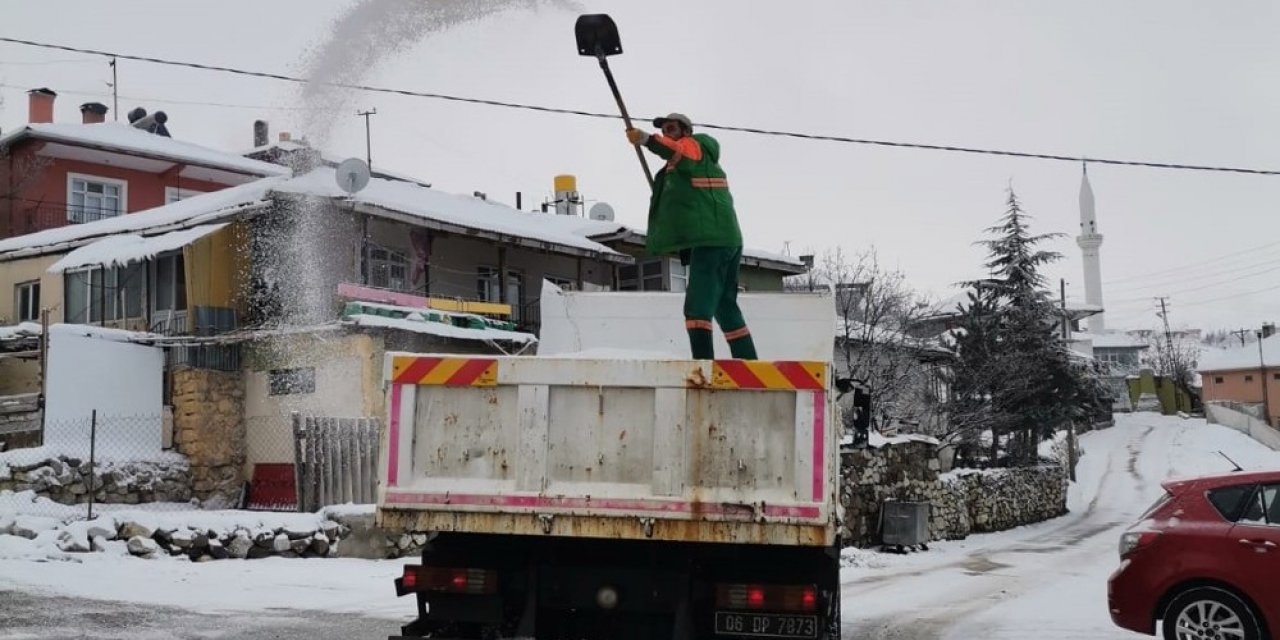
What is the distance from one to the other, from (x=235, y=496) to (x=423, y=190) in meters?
11.0

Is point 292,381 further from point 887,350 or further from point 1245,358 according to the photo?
point 1245,358

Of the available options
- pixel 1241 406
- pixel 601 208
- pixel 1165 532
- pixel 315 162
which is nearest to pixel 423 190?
pixel 315 162

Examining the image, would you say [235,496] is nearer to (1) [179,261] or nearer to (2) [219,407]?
(2) [219,407]

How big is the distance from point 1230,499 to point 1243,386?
69625 millimetres

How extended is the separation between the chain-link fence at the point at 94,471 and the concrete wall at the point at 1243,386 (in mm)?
62702

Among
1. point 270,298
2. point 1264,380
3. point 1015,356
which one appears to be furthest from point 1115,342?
point 270,298

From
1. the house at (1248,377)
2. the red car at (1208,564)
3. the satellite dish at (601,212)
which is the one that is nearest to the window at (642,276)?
the satellite dish at (601,212)

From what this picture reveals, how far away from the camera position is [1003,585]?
15.0m

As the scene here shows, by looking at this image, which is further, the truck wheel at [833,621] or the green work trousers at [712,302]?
the green work trousers at [712,302]

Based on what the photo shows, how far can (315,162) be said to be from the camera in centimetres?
2672

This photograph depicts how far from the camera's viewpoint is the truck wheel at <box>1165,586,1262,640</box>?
25.9ft

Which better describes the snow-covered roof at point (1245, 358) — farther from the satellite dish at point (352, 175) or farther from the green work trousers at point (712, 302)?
the green work trousers at point (712, 302)

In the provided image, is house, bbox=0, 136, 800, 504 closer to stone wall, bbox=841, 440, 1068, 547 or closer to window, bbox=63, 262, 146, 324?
window, bbox=63, 262, 146, 324

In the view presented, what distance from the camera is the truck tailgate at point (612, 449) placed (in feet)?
17.5
